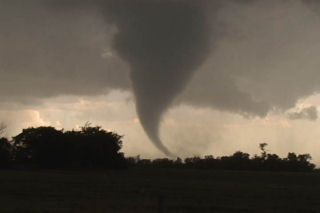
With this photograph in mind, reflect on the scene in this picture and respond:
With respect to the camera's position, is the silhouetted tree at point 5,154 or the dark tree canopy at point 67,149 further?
the dark tree canopy at point 67,149

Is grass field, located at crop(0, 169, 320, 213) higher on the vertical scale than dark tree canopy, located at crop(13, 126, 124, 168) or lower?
lower

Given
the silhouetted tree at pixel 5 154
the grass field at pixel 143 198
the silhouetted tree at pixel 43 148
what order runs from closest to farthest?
the grass field at pixel 143 198 → the silhouetted tree at pixel 5 154 → the silhouetted tree at pixel 43 148

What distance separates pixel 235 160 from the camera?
516 ft

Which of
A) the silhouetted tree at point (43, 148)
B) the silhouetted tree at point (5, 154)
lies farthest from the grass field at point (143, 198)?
the silhouetted tree at point (43, 148)

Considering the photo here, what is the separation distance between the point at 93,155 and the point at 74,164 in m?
4.22

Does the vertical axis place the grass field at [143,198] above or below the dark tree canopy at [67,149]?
below

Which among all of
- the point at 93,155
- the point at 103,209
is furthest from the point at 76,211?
the point at 93,155

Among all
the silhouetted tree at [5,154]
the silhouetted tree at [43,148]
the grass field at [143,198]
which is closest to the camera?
the grass field at [143,198]

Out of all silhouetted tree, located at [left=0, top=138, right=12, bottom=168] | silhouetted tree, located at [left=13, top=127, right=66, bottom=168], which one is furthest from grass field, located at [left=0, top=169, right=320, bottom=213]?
silhouetted tree, located at [left=13, top=127, right=66, bottom=168]

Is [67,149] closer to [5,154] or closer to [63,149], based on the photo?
[63,149]

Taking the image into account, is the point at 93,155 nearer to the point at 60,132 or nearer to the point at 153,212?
the point at 60,132

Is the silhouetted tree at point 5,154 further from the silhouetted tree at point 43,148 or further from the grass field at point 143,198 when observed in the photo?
the grass field at point 143,198

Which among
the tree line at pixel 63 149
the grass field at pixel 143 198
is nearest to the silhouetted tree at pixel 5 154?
the tree line at pixel 63 149

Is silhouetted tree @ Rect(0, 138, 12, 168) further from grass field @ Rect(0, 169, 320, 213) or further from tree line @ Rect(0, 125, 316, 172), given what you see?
grass field @ Rect(0, 169, 320, 213)
